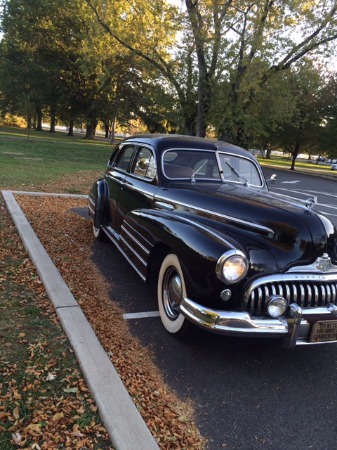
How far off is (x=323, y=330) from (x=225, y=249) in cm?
98

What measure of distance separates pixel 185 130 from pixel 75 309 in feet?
74.0

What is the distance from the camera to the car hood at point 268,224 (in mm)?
3096

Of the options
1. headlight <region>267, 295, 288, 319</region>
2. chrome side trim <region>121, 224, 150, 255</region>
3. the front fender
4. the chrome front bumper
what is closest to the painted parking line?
the front fender

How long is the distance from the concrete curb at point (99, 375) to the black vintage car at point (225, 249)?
0.73m

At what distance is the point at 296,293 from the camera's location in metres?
2.92

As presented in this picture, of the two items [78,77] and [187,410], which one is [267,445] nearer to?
[187,410]

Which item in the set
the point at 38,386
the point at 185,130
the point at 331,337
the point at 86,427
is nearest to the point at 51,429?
the point at 86,427

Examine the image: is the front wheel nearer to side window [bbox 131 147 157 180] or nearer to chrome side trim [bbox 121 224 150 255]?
chrome side trim [bbox 121 224 150 255]

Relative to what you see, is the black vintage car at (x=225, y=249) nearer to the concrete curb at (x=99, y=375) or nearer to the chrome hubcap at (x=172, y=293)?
the chrome hubcap at (x=172, y=293)

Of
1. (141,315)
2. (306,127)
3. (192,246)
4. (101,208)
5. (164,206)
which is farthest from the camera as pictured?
(306,127)

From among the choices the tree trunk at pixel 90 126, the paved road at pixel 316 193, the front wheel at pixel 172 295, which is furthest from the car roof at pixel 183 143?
the tree trunk at pixel 90 126

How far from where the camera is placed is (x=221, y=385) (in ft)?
9.47

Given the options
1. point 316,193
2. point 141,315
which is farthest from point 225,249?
point 316,193

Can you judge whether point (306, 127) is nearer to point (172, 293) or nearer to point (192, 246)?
point (172, 293)
